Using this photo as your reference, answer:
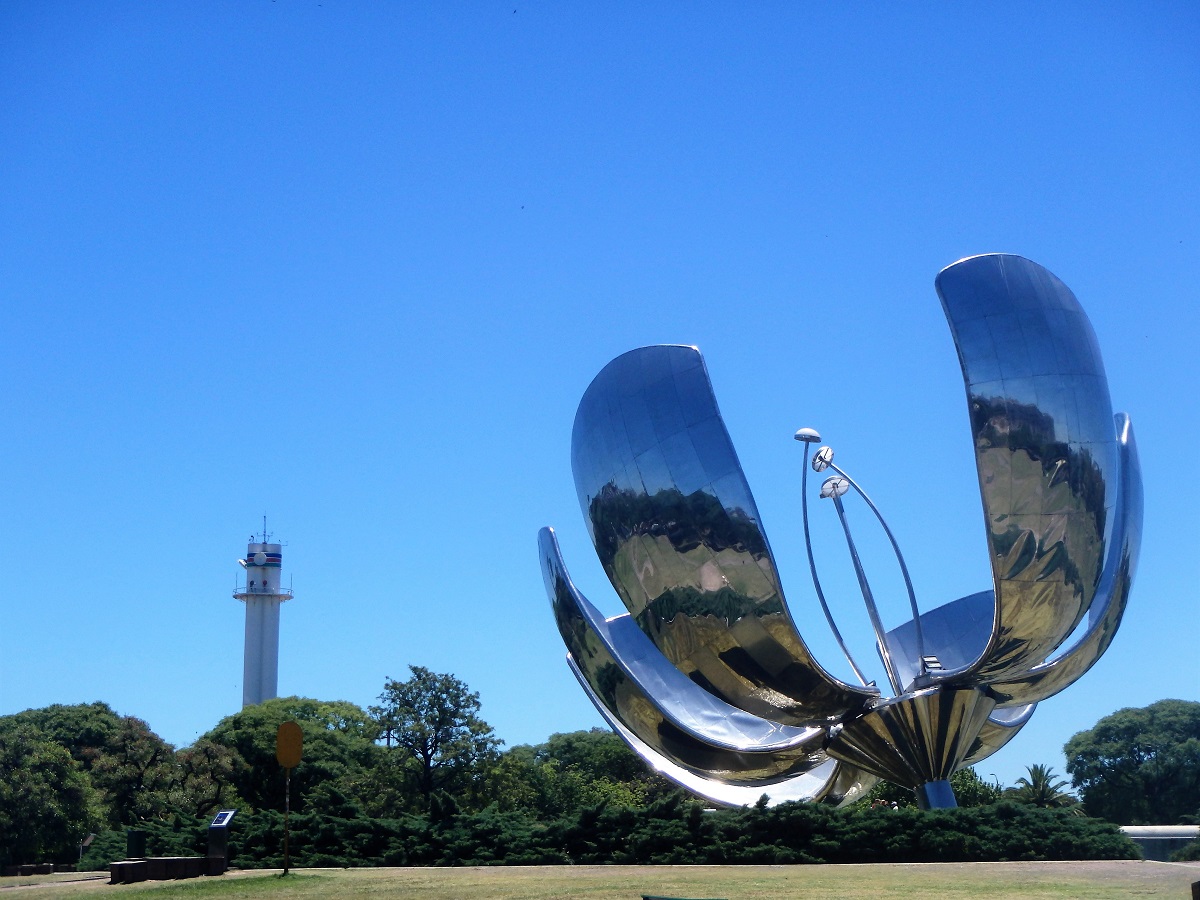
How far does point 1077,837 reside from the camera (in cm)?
1656

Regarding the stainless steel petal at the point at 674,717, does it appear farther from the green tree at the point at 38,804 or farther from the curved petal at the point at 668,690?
the green tree at the point at 38,804

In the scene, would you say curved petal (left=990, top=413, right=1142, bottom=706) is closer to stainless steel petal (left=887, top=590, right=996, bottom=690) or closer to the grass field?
the grass field

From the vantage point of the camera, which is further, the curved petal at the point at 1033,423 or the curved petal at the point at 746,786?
the curved petal at the point at 746,786

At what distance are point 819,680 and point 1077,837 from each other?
12.9 feet

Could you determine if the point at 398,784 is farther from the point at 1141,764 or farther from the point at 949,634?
the point at 1141,764

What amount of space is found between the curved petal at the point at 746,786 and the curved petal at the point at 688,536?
4.53 metres

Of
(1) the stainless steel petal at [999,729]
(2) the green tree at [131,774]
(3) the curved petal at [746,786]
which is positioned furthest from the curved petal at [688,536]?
(2) the green tree at [131,774]

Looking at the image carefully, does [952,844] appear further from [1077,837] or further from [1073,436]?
[1073,436]

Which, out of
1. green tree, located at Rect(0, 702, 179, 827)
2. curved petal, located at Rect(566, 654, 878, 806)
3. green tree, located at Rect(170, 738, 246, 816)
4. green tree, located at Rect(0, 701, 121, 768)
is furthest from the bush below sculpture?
green tree, located at Rect(0, 701, 121, 768)

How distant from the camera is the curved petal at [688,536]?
15.7 metres

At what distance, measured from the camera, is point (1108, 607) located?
17781 mm

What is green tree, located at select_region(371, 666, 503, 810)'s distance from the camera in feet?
125

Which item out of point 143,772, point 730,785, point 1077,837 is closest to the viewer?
point 1077,837

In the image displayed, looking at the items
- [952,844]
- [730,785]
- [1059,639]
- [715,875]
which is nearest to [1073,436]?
[1059,639]
